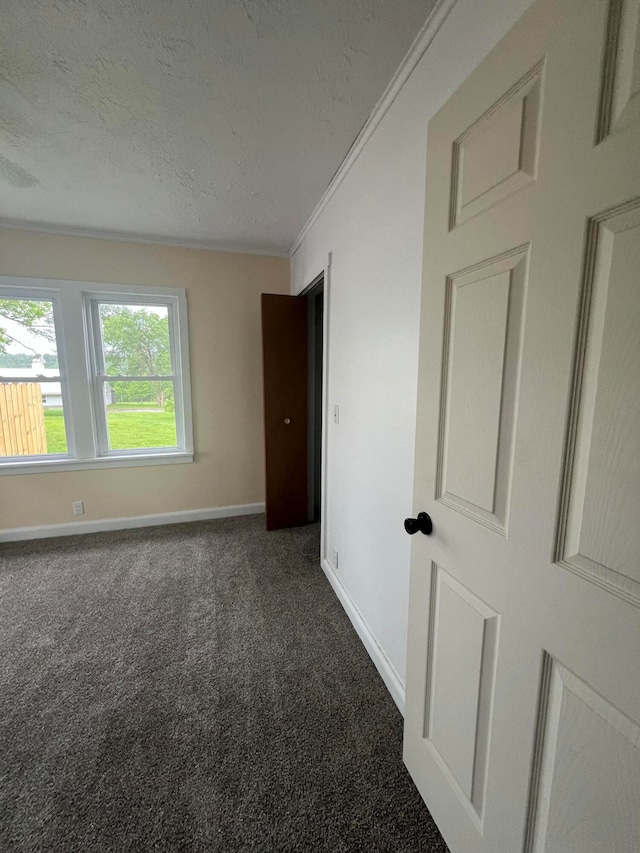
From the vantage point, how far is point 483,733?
0.85m

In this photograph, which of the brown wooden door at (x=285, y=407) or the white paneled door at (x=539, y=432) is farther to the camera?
the brown wooden door at (x=285, y=407)

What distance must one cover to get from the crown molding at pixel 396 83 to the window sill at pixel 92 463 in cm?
253

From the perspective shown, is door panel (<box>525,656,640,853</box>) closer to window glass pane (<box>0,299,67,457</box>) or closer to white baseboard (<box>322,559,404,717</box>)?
white baseboard (<box>322,559,404,717</box>)

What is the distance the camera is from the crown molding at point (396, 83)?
109 centimetres

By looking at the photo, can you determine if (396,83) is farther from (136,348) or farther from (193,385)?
(136,348)

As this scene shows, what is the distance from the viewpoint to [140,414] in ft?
10.7

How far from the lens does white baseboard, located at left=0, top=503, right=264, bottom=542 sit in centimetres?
298

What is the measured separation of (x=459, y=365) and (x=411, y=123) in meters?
1.04

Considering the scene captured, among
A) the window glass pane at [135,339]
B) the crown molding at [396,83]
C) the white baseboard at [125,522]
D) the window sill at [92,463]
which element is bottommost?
the white baseboard at [125,522]

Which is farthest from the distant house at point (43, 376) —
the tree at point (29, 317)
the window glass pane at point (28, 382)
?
the tree at point (29, 317)

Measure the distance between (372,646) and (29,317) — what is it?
11.6ft

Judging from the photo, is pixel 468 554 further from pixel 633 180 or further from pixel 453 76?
pixel 453 76

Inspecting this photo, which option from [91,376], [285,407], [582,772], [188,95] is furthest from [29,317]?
[582,772]

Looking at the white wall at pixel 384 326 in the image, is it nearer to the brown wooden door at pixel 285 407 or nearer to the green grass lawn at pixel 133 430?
the brown wooden door at pixel 285 407
